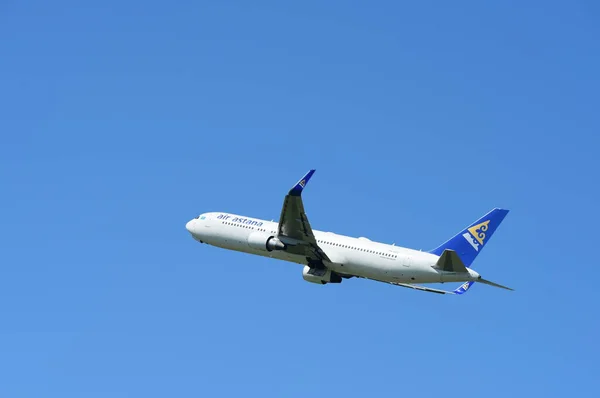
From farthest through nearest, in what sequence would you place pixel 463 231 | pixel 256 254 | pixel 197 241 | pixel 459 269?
1. pixel 197 241
2. pixel 256 254
3. pixel 463 231
4. pixel 459 269

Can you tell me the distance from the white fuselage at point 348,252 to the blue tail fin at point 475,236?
2303 mm

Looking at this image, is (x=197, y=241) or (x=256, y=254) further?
(x=197, y=241)

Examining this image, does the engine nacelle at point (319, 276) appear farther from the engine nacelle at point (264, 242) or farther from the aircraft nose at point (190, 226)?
the aircraft nose at point (190, 226)

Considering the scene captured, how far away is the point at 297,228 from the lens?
70188 mm

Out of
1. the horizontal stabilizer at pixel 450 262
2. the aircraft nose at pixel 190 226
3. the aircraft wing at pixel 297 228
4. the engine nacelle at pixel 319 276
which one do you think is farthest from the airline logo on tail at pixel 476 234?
the aircraft nose at pixel 190 226

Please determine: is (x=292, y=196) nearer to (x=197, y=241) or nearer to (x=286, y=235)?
(x=286, y=235)

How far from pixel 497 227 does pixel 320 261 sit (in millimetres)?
12272

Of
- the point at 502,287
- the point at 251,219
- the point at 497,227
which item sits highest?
the point at 251,219

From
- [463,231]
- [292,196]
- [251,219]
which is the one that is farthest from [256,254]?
[463,231]

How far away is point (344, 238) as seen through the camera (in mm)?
72312

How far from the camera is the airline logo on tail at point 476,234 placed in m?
69.0

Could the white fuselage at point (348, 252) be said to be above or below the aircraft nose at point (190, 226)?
below

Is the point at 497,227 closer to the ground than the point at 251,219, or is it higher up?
closer to the ground

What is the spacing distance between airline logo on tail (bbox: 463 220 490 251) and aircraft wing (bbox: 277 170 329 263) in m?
9.76
